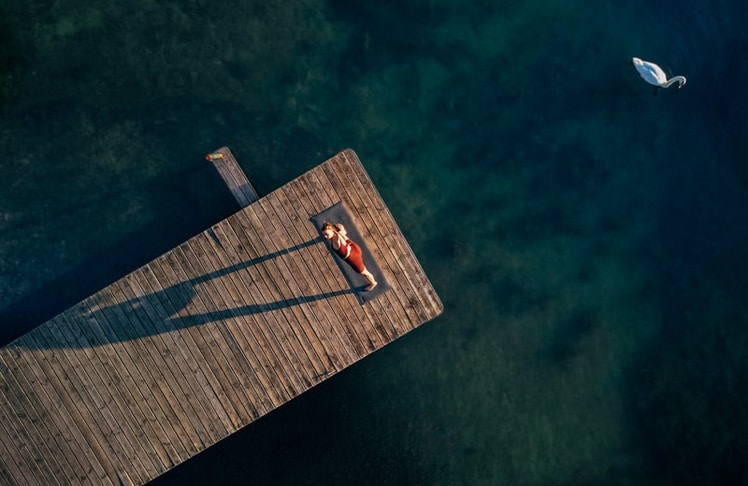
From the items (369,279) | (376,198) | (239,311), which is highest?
(376,198)

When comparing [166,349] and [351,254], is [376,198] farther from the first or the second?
[166,349]

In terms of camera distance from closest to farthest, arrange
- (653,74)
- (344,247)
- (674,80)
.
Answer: (344,247) → (674,80) → (653,74)

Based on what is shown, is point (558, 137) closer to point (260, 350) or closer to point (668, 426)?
point (668, 426)

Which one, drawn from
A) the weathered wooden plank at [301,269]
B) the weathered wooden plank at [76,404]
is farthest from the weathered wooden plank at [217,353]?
the weathered wooden plank at [76,404]

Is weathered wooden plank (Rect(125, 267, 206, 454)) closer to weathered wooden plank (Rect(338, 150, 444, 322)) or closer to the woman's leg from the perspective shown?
the woman's leg

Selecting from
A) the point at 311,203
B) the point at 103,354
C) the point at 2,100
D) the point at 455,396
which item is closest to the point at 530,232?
the point at 455,396

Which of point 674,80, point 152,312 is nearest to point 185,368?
point 152,312

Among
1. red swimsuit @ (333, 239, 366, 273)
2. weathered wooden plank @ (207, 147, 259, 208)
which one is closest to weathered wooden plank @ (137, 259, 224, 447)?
weathered wooden plank @ (207, 147, 259, 208)
